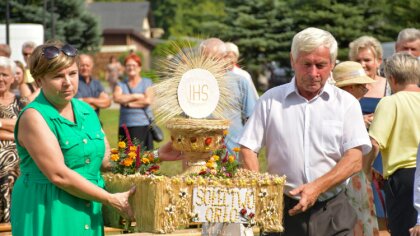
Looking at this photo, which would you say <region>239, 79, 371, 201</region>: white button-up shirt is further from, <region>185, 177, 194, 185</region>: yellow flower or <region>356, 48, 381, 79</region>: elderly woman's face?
<region>356, 48, 381, 79</region>: elderly woman's face

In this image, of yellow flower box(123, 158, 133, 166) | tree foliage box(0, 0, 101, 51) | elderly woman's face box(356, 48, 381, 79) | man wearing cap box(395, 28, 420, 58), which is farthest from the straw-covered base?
tree foliage box(0, 0, 101, 51)

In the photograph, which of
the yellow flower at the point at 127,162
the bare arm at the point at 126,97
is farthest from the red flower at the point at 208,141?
the bare arm at the point at 126,97

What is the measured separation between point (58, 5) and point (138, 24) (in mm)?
62784

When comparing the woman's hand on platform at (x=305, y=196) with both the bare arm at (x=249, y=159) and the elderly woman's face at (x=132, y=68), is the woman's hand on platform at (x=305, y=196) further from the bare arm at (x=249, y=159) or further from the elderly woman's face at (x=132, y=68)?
the elderly woman's face at (x=132, y=68)

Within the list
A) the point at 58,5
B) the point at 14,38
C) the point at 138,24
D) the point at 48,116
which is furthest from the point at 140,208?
the point at 138,24

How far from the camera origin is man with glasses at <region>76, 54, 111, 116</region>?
13.6m

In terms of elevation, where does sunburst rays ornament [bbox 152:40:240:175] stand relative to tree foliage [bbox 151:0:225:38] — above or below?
above

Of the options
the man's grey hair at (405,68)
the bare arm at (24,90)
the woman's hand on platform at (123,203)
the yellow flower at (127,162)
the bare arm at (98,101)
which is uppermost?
the man's grey hair at (405,68)

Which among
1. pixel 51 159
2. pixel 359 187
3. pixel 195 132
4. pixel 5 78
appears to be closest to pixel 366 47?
pixel 359 187

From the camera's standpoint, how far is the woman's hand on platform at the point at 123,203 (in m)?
5.00

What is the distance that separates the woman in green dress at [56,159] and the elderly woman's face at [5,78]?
4.49 metres

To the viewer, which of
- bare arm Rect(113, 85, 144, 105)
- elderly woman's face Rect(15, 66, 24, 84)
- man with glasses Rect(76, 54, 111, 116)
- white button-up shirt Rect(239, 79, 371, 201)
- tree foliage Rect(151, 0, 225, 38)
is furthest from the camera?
tree foliage Rect(151, 0, 225, 38)

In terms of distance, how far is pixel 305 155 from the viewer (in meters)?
5.77

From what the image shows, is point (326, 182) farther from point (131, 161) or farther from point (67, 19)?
point (67, 19)
